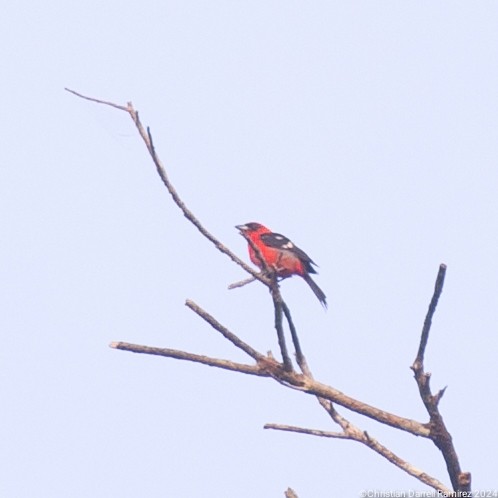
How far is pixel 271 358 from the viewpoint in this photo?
400 cm

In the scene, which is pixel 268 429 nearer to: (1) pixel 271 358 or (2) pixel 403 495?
(1) pixel 271 358

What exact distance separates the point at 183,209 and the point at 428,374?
1.25m

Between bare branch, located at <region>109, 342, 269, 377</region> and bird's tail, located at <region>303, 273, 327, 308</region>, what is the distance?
6996 millimetres

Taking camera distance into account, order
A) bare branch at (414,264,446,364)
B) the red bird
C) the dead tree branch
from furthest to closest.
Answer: the red bird < the dead tree branch < bare branch at (414,264,446,364)

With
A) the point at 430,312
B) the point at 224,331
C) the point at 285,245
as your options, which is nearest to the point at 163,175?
the point at 224,331

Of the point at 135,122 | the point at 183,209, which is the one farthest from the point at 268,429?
the point at 135,122

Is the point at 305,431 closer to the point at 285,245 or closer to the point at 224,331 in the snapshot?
the point at 224,331

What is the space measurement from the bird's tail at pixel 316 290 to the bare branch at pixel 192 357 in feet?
23.0

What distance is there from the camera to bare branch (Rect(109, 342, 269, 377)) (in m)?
3.81

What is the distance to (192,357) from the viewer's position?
12.6 feet

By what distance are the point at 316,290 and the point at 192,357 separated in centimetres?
727

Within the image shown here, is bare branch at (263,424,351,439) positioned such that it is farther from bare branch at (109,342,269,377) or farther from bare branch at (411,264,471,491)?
bare branch at (411,264,471,491)

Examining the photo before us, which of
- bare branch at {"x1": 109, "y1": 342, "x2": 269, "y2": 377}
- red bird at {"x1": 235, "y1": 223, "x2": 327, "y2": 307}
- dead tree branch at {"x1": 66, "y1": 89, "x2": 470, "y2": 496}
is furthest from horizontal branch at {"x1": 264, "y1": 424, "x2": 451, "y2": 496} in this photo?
red bird at {"x1": 235, "y1": 223, "x2": 327, "y2": 307}

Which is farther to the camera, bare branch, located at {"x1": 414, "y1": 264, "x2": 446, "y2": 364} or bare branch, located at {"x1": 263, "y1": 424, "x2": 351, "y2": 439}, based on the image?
bare branch, located at {"x1": 263, "y1": 424, "x2": 351, "y2": 439}
